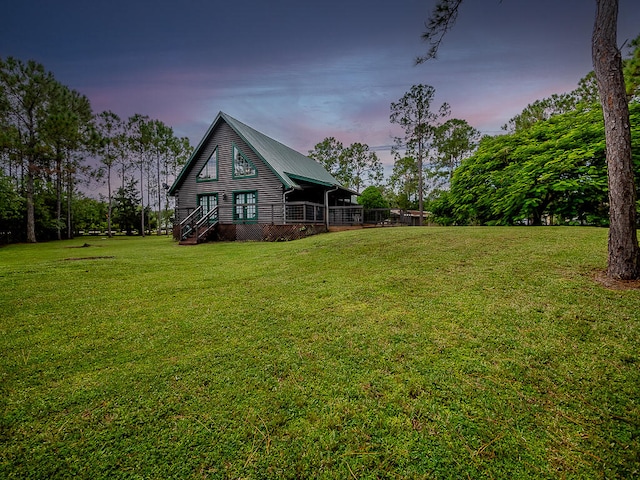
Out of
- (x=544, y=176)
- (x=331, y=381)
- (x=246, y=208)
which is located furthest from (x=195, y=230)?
(x=544, y=176)

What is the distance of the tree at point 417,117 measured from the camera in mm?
23078

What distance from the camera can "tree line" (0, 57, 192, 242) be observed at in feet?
61.8

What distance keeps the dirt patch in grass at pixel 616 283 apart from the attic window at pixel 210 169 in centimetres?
1767

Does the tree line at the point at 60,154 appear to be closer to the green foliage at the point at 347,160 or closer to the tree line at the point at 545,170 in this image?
the green foliage at the point at 347,160

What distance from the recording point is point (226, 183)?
1662 centimetres

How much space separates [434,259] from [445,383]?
13.1ft

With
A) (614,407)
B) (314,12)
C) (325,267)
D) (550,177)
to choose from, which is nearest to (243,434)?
(614,407)

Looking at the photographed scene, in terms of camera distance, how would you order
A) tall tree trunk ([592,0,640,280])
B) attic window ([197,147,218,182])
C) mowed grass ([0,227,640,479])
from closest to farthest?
mowed grass ([0,227,640,479])
tall tree trunk ([592,0,640,280])
attic window ([197,147,218,182])

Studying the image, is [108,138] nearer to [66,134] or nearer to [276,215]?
[66,134]

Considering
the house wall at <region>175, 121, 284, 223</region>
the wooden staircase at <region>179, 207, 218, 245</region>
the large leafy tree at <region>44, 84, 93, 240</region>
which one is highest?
the large leafy tree at <region>44, 84, 93, 240</region>

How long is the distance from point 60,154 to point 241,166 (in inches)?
722

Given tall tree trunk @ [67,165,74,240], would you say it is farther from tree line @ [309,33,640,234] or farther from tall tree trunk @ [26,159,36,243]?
tree line @ [309,33,640,234]

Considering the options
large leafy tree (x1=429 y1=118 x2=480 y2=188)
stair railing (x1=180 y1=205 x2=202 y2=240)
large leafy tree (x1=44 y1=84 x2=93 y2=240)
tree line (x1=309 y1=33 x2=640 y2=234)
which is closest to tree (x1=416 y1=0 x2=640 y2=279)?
tree line (x1=309 y1=33 x2=640 y2=234)

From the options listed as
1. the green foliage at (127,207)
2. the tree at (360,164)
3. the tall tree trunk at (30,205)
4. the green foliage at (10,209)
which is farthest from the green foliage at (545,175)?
the green foliage at (127,207)
